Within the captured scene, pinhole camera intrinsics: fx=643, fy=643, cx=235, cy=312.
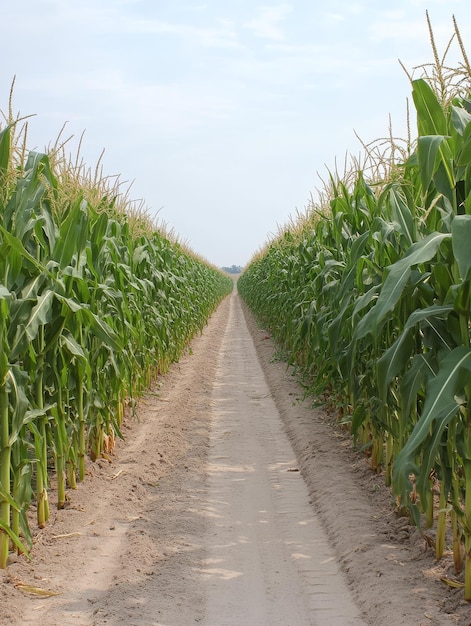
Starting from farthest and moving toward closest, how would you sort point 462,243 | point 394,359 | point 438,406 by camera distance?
point 394,359 → point 438,406 → point 462,243

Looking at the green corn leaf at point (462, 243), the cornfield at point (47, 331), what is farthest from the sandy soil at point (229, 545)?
the green corn leaf at point (462, 243)

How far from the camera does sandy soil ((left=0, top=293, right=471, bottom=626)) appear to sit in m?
3.57

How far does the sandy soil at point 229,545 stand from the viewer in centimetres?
357

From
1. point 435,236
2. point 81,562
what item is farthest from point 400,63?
point 81,562

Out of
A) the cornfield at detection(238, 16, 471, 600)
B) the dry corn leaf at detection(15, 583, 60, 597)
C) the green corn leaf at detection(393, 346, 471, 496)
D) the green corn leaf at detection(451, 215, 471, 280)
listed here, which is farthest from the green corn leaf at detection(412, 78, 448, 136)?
Result: the dry corn leaf at detection(15, 583, 60, 597)

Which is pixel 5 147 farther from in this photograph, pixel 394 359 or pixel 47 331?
pixel 394 359

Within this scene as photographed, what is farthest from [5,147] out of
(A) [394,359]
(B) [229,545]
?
(B) [229,545]

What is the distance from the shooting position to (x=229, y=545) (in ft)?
14.9

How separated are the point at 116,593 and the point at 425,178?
9.41 feet

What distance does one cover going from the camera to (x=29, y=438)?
14.8ft

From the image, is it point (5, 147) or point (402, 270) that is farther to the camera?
point (5, 147)

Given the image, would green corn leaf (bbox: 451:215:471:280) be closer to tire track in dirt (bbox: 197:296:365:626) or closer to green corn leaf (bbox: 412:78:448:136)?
green corn leaf (bbox: 412:78:448:136)

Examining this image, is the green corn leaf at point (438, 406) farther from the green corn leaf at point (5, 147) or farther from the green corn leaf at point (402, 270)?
the green corn leaf at point (5, 147)

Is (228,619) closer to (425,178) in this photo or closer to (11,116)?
(425,178)
